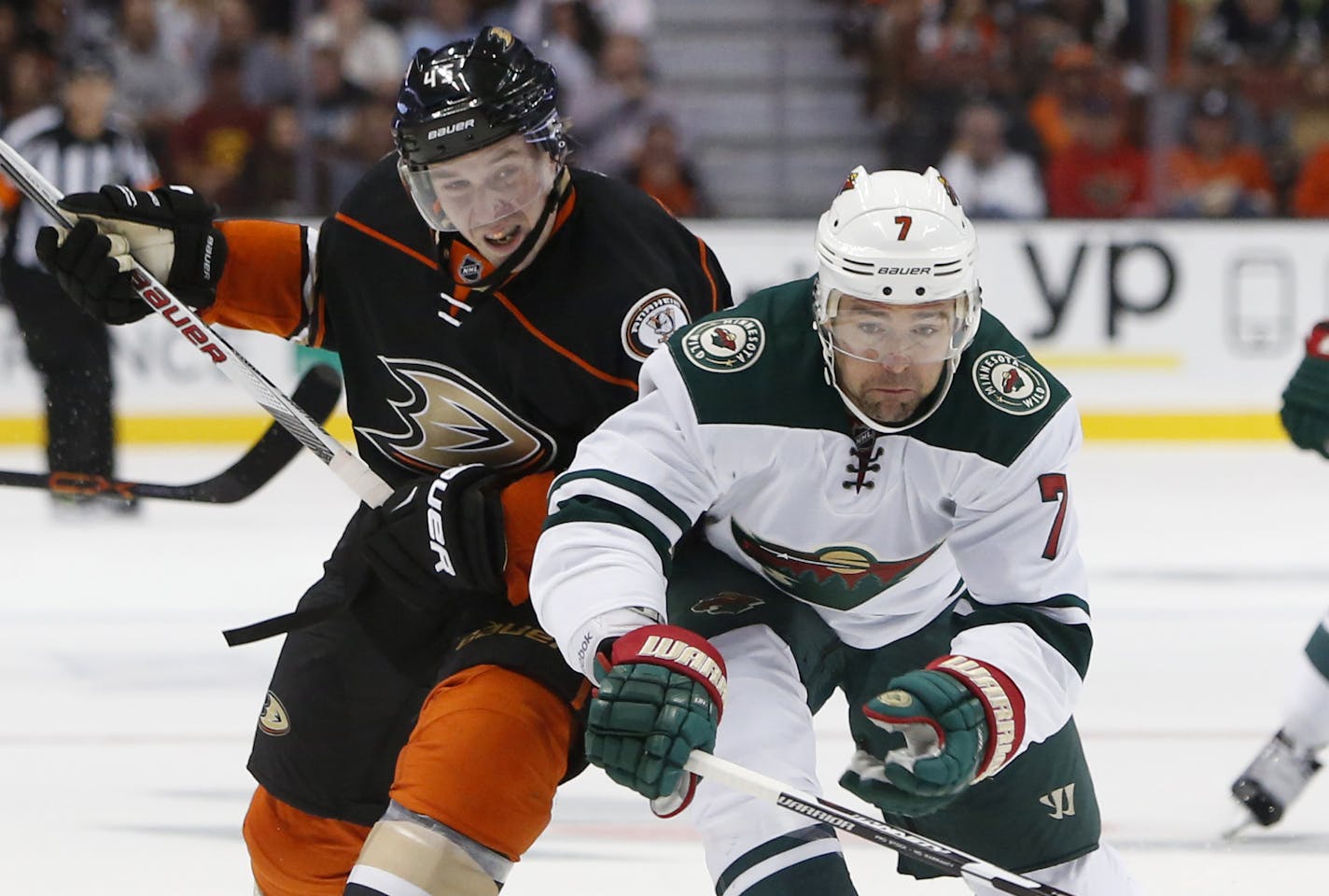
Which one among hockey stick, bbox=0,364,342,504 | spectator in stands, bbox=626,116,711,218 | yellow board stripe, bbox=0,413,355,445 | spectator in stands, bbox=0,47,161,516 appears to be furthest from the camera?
spectator in stands, bbox=626,116,711,218

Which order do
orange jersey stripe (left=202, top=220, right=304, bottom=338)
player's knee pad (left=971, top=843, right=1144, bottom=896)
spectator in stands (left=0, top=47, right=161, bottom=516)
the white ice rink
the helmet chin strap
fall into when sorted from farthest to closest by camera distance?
spectator in stands (left=0, top=47, right=161, bottom=516), the white ice rink, orange jersey stripe (left=202, top=220, right=304, bottom=338), the helmet chin strap, player's knee pad (left=971, top=843, right=1144, bottom=896)

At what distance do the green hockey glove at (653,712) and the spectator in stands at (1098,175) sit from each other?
218 inches

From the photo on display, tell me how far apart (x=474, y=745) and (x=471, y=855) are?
0.35 ft

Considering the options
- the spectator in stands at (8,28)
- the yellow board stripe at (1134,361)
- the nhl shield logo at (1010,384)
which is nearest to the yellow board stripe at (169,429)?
the spectator in stands at (8,28)

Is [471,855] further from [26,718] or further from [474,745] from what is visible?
[26,718]

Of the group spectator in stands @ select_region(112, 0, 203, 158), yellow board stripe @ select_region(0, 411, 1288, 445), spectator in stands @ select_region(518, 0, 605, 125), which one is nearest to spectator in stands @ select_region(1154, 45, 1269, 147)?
yellow board stripe @ select_region(0, 411, 1288, 445)

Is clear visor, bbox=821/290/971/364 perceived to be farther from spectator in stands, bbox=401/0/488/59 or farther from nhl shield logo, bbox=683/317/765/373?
spectator in stands, bbox=401/0/488/59

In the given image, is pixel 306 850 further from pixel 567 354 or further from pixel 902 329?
pixel 902 329

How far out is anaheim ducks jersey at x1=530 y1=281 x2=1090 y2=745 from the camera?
6.37 feet

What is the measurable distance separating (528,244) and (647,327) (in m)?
0.16

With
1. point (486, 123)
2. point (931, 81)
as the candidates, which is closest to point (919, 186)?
point (486, 123)

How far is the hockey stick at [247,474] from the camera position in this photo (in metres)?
2.67

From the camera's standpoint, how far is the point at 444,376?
2254 millimetres

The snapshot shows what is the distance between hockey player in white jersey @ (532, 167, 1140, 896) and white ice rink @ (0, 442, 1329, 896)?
2.75ft
